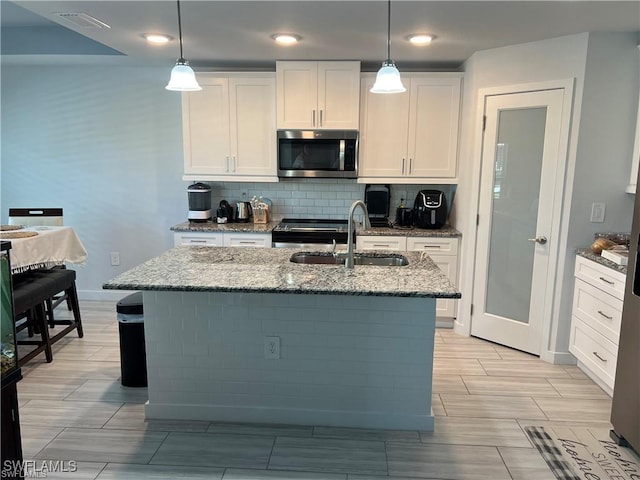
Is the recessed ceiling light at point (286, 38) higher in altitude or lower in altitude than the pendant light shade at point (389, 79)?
higher

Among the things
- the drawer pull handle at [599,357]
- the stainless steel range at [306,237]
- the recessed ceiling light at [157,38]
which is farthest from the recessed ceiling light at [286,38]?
the drawer pull handle at [599,357]

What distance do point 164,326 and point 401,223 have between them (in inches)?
96.6

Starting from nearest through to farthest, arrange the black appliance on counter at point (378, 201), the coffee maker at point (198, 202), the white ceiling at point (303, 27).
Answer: the white ceiling at point (303, 27)
the coffee maker at point (198, 202)
the black appliance on counter at point (378, 201)

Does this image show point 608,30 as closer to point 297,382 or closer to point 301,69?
point 301,69

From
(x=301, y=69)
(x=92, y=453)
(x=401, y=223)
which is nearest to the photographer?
(x=92, y=453)

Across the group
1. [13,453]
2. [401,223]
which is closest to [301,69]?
[401,223]

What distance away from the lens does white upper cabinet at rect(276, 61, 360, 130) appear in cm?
387

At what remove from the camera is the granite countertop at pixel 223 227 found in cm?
393

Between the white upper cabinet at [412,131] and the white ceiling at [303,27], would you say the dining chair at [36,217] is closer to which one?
the white ceiling at [303,27]

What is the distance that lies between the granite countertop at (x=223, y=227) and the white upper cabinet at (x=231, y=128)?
16.8 inches

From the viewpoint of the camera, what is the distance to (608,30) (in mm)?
2926

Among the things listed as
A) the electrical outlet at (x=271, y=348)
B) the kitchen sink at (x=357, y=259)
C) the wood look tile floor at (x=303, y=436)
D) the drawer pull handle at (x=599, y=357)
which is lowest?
the wood look tile floor at (x=303, y=436)

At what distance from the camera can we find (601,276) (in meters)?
2.83

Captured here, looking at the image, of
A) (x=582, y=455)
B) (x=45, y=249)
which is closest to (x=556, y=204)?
(x=582, y=455)
